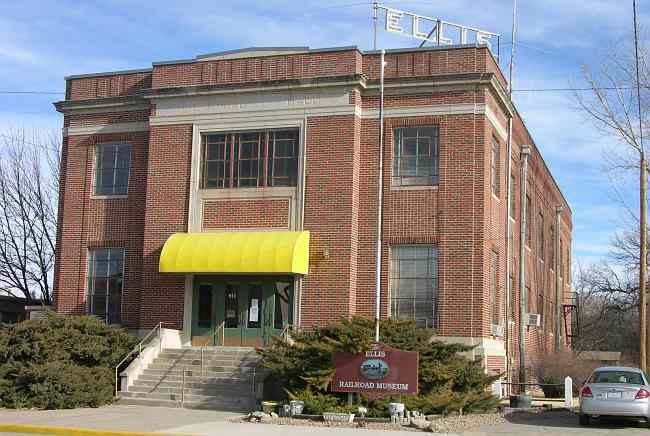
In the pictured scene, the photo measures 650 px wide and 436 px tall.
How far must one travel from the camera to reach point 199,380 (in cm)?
2470

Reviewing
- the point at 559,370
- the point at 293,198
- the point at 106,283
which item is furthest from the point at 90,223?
the point at 559,370

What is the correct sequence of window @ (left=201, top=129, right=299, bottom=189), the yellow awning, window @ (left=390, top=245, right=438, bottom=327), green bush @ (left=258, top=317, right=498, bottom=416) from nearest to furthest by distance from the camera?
green bush @ (left=258, top=317, right=498, bottom=416)
the yellow awning
window @ (left=390, top=245, right=438, bottom=327)
window @ (left=201, top=129, right=299, bottom=189)

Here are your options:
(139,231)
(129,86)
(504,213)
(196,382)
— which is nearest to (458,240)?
(504,213)

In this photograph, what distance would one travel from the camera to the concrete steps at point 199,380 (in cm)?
2344

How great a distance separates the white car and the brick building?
516 centimetres

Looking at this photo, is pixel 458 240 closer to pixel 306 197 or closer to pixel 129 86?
pixel 306 197

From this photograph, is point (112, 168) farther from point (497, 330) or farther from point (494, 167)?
point (497, 330)

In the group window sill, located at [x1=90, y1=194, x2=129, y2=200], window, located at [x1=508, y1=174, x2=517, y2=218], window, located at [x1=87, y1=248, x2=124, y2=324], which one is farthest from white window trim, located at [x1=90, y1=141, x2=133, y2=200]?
window, located at [x1=508, y1=174, x2=517, y2=218]

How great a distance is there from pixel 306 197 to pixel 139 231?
633 centimetres

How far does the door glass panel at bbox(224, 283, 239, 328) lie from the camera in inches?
1085

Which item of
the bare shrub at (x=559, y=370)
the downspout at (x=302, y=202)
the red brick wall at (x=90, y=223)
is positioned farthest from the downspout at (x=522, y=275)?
the red brick wall at (x=90, y=223)

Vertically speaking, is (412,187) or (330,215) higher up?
(412,187)

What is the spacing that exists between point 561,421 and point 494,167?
974 centimetres

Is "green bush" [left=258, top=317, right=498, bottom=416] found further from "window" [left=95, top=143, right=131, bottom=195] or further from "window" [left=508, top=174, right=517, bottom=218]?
"window" [left=95, top=143, right=131, bottom=195]
